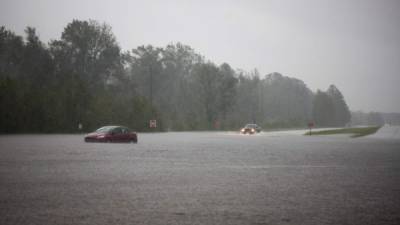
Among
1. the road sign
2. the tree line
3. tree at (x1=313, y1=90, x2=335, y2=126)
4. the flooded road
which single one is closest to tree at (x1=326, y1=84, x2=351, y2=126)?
tree at (x1=313, y1=90, x2=335, y2=126)

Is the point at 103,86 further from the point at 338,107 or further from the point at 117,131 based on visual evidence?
the point at 338,107

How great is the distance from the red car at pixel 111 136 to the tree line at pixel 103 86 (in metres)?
22.9

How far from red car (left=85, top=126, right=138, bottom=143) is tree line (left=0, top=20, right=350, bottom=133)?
75.0 feet

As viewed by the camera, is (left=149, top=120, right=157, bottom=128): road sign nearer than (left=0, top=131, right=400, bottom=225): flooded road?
No

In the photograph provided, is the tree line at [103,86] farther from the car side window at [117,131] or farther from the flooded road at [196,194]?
the flooded road at [196,194]

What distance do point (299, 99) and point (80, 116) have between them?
128 m

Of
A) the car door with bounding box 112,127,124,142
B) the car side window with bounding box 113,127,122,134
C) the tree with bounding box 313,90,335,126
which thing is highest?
the tree with bounding box 313,90,335,126

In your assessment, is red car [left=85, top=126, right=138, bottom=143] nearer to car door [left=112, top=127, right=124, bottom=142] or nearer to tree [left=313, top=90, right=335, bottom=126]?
car door [left=112, top=127, right=124, bottom=142]

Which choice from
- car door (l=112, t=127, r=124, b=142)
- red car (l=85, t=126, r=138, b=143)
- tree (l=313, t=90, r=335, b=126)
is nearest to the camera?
red car (l=85, t=126, r=138, b=143)

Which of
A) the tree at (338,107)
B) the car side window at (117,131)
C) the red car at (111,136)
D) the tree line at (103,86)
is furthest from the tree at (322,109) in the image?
the car side window at (117,131)

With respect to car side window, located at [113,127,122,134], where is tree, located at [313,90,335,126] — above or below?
above

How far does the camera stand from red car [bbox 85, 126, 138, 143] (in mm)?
33906

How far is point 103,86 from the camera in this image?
8231cm

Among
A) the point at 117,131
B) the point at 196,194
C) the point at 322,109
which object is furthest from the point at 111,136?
the point at 322,109
